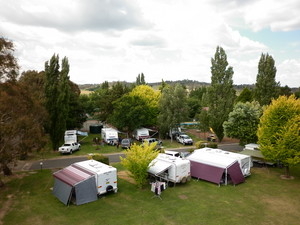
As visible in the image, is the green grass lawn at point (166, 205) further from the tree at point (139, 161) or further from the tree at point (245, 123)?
the tree at point (245, 123)

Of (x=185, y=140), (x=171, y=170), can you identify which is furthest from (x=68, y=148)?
(x=185, y=140)

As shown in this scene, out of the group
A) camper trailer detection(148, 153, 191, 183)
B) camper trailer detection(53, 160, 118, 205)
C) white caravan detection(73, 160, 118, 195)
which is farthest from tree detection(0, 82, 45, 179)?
camper trailer detection(148, 153, 191, 183)

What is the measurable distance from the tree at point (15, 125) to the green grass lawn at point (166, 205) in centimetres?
333

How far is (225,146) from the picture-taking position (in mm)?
37500

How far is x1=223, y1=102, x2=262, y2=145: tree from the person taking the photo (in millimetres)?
28984

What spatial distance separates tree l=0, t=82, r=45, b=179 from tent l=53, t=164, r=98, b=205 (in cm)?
370

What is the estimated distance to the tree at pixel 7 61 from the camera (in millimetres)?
15827

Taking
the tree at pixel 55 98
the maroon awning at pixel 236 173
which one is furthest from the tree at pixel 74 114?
the maroon awning at pixel 236 173

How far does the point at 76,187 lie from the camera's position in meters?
16.2

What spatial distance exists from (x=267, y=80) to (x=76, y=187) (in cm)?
3903

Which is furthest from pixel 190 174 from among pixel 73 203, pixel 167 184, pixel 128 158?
pixel 73 203

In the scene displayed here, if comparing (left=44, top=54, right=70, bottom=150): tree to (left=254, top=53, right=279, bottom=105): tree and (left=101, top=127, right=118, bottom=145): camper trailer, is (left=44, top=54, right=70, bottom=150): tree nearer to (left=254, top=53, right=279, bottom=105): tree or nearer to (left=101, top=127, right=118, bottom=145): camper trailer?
(left=101, top=127, right=118, bottom=145): camper trailer

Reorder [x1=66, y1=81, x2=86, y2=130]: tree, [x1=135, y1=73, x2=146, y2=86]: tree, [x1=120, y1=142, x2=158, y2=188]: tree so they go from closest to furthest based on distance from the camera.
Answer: [x1=120, y1=142, x2=158, y2=188]: tree, [x1=66, y1=81, x2=86, y2=130]: tree, [x1=135, y1=73, x2=146, y2=86]: tree

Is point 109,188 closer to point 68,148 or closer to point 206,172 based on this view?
point 206,172
